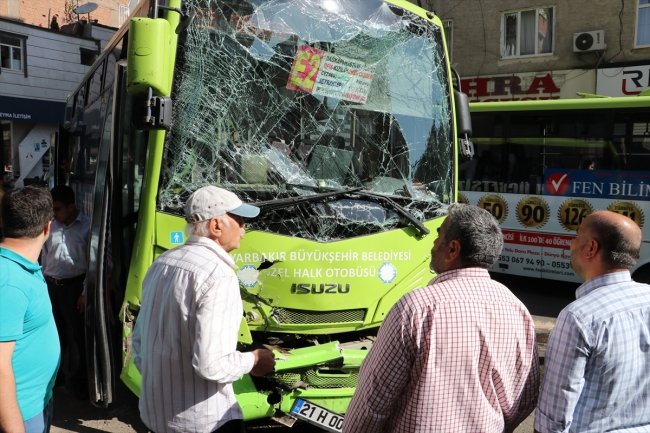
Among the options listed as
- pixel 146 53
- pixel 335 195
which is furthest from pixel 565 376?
pixel 146 53

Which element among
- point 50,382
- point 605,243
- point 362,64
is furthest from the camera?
point 362,64

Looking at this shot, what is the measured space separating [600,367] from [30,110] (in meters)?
24.6

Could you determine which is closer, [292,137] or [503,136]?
[292,137]

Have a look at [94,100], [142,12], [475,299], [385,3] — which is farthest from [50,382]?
[94,100]

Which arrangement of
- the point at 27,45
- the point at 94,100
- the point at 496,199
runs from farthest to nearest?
the point at 27,45, the point at 496,199, the point at 94,100

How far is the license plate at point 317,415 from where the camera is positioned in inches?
153

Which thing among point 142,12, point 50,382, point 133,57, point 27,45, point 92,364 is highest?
point 27,45

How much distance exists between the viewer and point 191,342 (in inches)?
99.7

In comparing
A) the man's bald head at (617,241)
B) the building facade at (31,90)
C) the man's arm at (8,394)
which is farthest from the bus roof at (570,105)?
the building facade at (31,90)

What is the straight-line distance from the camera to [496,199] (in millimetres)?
10758

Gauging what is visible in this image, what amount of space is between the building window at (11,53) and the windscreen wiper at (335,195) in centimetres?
2264

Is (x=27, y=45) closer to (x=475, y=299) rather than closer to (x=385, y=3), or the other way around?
(x=385, y=3)

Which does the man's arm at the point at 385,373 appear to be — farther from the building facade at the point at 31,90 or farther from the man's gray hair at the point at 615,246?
the building facade at the point at 31,90

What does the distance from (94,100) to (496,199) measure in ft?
22.2
